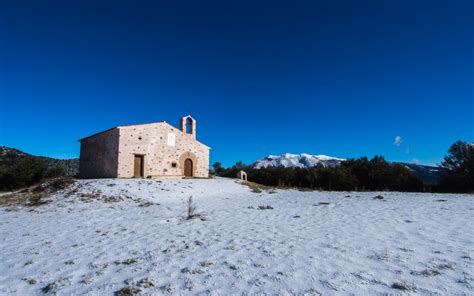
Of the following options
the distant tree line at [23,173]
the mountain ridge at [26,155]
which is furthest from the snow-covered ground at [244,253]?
the mountain ridge at [26,155]

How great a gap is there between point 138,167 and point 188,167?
212 inches

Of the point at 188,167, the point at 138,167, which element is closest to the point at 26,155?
the point at 138,167

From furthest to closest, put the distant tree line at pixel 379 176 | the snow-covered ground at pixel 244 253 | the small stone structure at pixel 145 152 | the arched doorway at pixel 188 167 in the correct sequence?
the distant tree line at pixel 379 176, the arched doorway at pixel 188 167, the small stone structure at pixel 145 152, the snow-covered ground at pixel 244 253

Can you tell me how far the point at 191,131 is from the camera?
29.9 m

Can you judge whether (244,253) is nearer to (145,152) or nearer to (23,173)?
(145,152)

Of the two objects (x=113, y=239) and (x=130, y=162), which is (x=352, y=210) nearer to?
(x=113, y=239)

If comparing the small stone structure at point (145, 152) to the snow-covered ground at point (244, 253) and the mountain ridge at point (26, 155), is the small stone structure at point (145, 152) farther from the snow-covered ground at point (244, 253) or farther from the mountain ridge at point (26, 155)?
the snow-covered ground at point (244, 253)

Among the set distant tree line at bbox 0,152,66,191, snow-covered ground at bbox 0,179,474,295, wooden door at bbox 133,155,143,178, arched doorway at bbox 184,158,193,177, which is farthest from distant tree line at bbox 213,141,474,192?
distant tree line at bbox 0,152,66,191

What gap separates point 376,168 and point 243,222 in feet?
138

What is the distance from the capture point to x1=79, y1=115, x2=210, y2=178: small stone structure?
24.7 meters

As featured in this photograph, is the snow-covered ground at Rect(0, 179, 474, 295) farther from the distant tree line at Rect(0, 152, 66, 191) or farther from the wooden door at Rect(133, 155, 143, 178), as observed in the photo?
the distant tree line at Rect(0, 152, 66, 191)

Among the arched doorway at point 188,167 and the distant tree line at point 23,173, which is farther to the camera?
the arched doorway at point 188,167

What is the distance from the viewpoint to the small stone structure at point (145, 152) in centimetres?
2470

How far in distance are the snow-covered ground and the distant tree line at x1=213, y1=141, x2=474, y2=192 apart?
20005 mm
